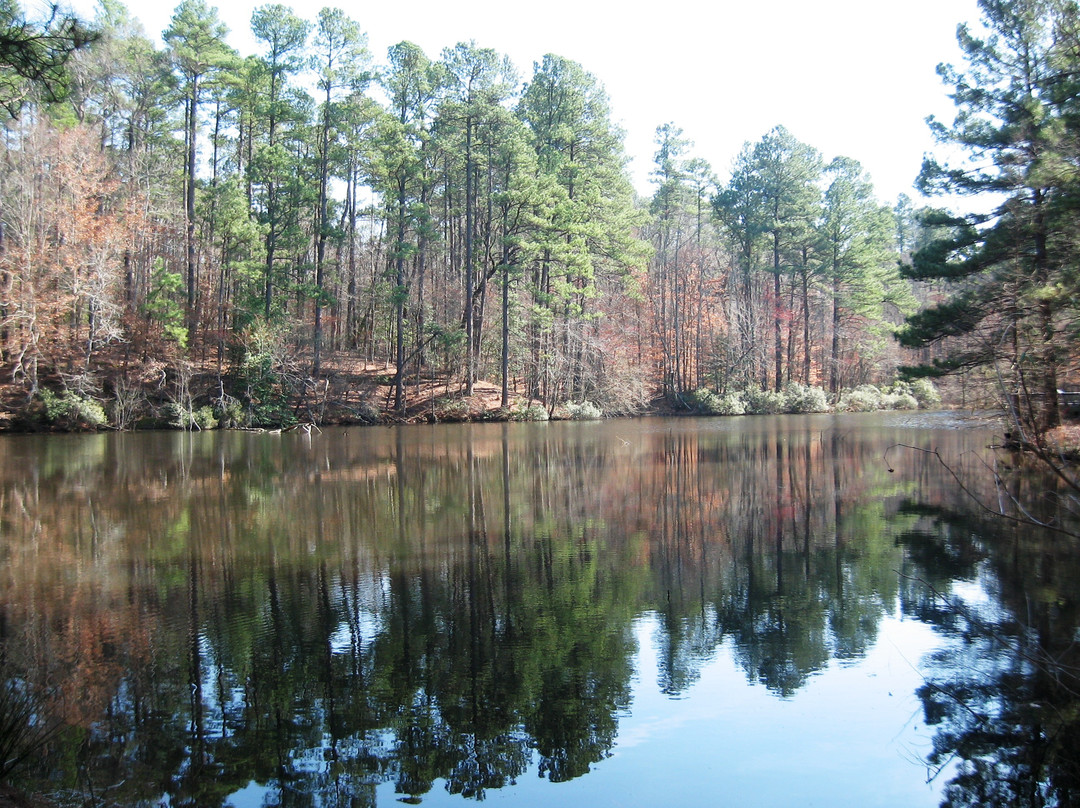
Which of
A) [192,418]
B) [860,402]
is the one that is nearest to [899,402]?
[860,402]

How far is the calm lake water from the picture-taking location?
4.61 meters

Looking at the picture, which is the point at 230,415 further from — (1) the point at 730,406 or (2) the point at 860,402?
(2) the point at 860,402

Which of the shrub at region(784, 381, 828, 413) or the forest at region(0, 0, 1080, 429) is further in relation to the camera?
the shrub at region(784, 381, 828, 413)

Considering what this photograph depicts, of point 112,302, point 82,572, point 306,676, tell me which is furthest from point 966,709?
point 112,302

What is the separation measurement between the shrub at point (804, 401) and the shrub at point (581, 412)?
43.8 feet

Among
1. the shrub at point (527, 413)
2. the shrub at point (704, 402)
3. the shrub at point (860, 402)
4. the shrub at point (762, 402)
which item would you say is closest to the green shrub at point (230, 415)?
the shrub at point (527, 413)

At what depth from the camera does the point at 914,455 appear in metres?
21.7

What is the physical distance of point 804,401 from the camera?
46625 millimetres

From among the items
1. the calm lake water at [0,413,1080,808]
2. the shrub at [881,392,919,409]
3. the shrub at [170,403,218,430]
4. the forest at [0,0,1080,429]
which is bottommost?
the calm lake water at [0,413,1080,808]

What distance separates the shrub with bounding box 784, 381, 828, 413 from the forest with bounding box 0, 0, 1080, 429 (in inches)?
5.1

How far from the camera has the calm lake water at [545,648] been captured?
181 inches

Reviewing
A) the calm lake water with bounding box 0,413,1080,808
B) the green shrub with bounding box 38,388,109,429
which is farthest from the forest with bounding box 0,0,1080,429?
the calm lake water with bounding box 0,413,1080,808

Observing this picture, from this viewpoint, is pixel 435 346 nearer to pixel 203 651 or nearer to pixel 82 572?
pixel 82 572

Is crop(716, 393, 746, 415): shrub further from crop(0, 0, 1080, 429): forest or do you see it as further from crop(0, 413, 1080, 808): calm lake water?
crop(0, 413, 1080, 808): calm lake water
